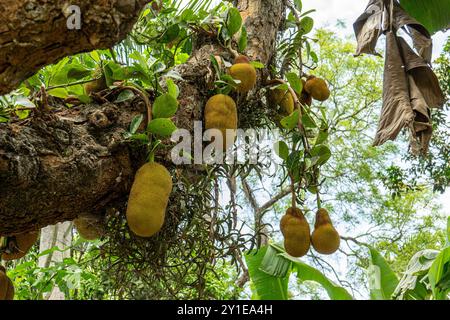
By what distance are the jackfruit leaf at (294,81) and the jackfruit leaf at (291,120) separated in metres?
0.10

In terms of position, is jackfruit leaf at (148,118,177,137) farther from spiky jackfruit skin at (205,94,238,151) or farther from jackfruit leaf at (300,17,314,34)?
jackfruit leaf at (300,17,314,34)

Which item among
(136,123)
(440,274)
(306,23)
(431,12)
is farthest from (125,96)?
(440,274)

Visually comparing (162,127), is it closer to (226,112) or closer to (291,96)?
(226,112)

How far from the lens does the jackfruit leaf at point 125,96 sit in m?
0.89

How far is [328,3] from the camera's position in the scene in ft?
16.3

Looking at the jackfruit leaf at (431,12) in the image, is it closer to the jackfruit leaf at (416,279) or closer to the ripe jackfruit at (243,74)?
the jackfruit leaf at (416,279)

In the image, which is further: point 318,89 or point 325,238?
point 318,89

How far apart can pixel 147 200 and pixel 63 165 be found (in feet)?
0.46

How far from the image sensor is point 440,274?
182 cm

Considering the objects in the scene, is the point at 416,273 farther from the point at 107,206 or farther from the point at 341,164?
the point at 341,164

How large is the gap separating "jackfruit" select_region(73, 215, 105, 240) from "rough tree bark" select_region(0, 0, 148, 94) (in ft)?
1.25

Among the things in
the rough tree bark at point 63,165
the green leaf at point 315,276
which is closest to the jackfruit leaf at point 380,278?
the green leaf at point 315,276

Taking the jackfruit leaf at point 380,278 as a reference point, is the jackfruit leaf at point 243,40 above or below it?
above
